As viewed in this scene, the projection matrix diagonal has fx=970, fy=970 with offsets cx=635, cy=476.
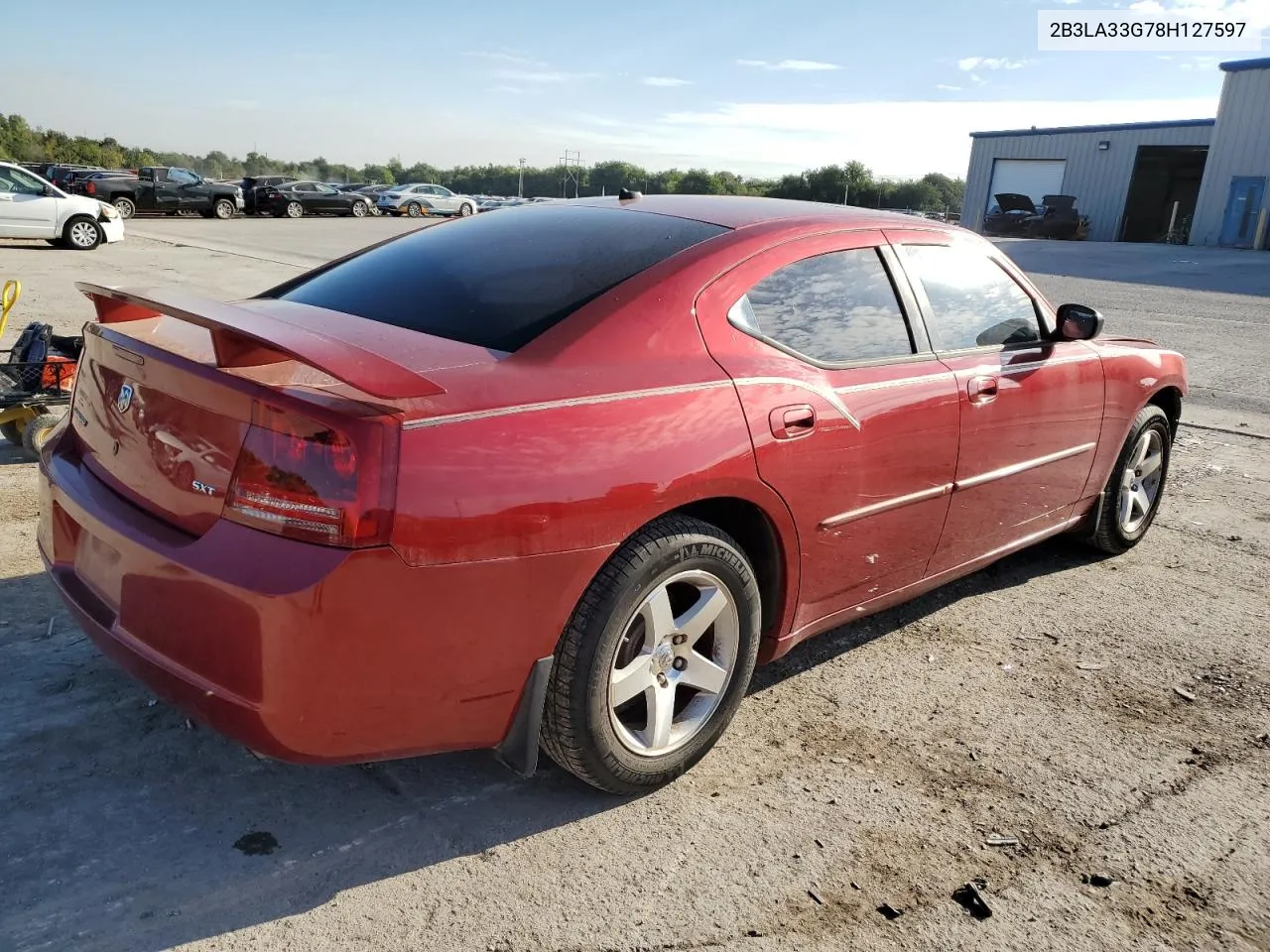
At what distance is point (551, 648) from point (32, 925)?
1.23m

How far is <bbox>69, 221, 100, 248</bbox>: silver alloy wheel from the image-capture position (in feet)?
61.6

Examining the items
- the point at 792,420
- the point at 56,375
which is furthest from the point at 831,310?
the point at 56,375

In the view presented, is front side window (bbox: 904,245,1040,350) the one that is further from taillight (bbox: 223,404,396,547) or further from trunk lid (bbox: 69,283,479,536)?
taillight (bbox: 223,404,396,547)

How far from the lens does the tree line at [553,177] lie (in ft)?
181

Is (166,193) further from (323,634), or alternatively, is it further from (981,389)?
(323,634)

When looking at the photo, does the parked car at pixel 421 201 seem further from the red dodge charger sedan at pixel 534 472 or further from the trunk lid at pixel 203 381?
the trunk lid at pixel 203 381

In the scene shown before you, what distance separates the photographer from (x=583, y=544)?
2.28 meters

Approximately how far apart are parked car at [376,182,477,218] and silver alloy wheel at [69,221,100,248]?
74.5 feet

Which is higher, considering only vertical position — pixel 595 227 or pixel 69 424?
pixel 595 227

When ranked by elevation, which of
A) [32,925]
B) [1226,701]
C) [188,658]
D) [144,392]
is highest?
[144,392]

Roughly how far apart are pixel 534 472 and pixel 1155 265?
1067 inches

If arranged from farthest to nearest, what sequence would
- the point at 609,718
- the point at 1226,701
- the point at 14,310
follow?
1. the point at 14,310
2. the point at 1226,701
3. the point at 609,718

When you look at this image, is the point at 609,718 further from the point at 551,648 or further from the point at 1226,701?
the point at 1226,701

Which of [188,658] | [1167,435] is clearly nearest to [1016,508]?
[1167,435]
